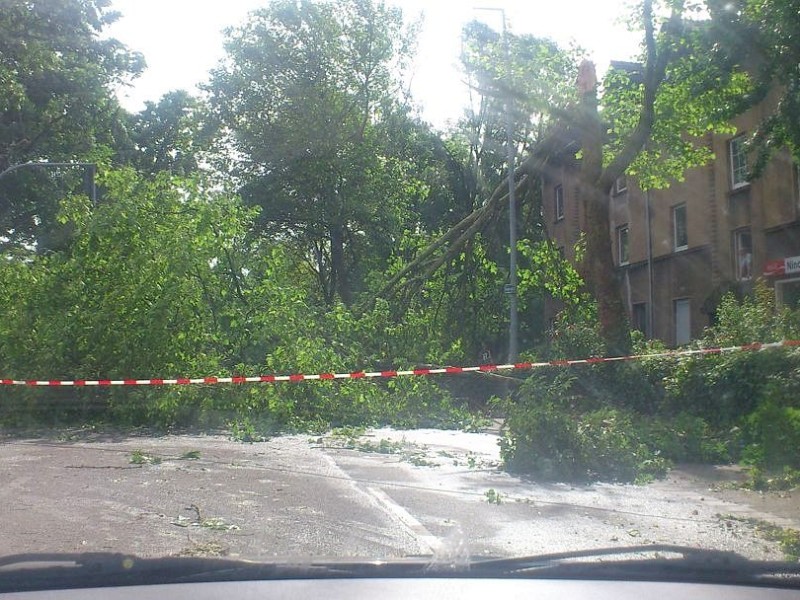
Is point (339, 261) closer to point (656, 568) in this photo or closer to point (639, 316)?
point (639, 316)

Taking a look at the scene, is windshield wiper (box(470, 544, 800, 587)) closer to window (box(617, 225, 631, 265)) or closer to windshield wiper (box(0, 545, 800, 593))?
windshield wiper (box(0, 545, 800, 593))

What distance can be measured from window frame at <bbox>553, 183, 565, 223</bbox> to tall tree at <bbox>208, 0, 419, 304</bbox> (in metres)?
6.09

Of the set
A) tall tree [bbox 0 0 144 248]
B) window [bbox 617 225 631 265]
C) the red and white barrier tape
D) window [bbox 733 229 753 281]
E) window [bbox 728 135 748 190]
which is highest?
tall tree [bbox 0 0 144 248]

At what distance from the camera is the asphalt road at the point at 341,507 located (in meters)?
6.36

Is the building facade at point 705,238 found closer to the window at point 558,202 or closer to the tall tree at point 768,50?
the window at point 558,202

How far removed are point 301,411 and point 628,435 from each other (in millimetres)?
6855

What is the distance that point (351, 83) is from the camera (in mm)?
→ 38844

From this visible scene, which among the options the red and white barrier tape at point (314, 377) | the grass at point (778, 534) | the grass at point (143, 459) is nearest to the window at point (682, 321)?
the red and white barrier tape at point (314, 377)

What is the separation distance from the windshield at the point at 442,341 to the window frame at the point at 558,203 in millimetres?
3124

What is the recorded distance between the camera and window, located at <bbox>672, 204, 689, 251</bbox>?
29.8 meters

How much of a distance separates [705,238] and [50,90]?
69.7 feet

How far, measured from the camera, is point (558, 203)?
39.3 metres

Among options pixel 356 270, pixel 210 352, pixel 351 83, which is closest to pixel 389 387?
pixel 210 352

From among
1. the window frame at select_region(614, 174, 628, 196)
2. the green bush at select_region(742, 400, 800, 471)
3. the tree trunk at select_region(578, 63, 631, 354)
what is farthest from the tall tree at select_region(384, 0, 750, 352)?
the window frame at select_region(614, 174, 628, 196)
